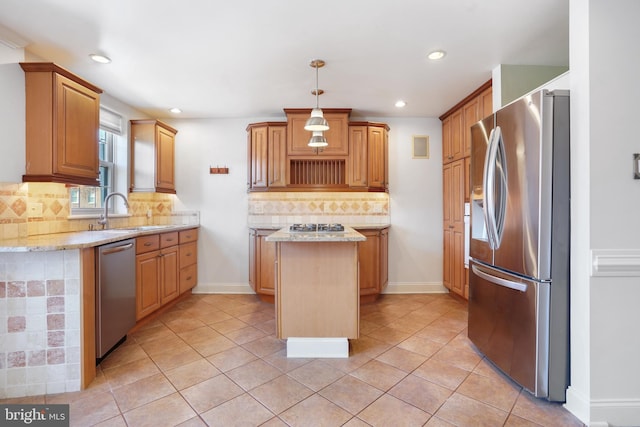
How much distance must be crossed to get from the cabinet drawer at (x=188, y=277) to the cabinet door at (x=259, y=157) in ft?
4.46

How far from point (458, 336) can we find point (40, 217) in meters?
3.81

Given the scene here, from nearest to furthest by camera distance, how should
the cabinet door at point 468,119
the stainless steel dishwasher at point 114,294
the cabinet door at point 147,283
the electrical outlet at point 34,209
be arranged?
1. the stainless steel dishwasher at point 114,294
2. the electrical outlet at point 34,209
3. the cabinet door at point 147,283
4. the cabinet door at point 468,119

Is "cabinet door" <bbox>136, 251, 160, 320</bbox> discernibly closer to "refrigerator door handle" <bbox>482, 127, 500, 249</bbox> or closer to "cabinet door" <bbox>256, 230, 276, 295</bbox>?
"cabinet door" <bbox>256, 230, 276, 295</bbox>

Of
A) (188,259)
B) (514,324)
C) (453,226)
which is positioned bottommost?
(514,324)

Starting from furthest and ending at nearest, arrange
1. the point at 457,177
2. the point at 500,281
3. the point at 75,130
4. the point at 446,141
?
the point at 446,141 → the point at 457,177 → the point at 75,130 → the point at 500,281

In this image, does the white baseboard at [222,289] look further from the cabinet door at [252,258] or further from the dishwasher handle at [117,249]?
the dishwasher handle at [117,249]

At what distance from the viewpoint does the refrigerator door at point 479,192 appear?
2.08 meters

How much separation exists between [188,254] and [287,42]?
280cm

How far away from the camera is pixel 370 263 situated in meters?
3.56

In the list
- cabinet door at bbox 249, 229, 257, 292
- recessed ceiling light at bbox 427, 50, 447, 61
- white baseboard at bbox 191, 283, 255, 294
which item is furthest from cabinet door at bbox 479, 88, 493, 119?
white baseboard at bbox 191, 283, 255, 294

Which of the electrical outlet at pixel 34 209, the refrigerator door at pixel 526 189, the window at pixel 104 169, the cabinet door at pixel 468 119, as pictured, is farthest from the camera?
the cabinet door at pixel 468 119

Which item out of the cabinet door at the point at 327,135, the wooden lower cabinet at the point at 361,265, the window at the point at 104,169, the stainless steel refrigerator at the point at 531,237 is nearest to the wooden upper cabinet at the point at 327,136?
the cabinet door at the point at 327,135
